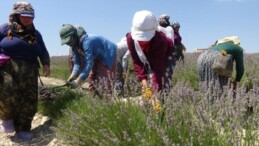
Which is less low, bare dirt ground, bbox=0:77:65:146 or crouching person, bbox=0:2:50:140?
crouching person, bbox=0:2:50:140

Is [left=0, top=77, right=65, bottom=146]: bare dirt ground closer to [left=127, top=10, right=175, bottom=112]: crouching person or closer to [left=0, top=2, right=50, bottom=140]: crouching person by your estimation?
[left=0, top=2, right=50, bottom=140]: crouching person

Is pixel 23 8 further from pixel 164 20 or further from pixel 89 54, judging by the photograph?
pixel 164 20

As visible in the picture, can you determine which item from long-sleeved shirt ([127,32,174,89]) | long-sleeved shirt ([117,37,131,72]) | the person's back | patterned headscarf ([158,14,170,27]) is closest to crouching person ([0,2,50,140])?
long-sleeved shirt ([127,32,174,89])

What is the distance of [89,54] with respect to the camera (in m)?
4.45

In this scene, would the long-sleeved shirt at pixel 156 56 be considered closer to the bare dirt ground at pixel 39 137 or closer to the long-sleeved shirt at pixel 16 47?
the bare dirt ground at pixel 39 137

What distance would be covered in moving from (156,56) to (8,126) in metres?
2.01

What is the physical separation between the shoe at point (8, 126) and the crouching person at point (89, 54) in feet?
2.57

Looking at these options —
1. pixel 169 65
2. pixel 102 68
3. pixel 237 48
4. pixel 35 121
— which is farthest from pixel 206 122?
pixel 35 121

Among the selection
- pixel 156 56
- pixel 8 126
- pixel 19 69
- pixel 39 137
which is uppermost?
pixel 156 56

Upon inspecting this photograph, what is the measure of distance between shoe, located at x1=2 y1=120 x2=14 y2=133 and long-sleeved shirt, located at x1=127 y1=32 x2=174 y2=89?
5.76 feet

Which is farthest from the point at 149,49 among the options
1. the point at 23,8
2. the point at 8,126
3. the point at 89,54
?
the point at 8,126

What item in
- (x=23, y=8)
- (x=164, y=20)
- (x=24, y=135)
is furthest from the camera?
(x=164, y=20)

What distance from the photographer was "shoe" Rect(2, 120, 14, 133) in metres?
4.52

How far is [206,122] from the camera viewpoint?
81.7 inches
